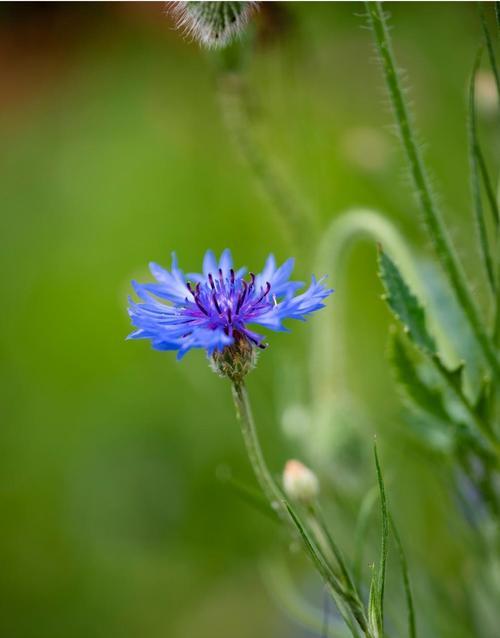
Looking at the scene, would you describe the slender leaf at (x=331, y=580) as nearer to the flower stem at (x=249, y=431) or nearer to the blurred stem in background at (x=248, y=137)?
the flower stem at (x=249, y=431)

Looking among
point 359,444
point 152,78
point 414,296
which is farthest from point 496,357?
point 152,78

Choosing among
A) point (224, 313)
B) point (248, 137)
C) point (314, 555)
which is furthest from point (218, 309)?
point (248, 137)

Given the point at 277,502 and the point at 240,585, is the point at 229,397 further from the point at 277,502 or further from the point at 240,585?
the point at 277,502

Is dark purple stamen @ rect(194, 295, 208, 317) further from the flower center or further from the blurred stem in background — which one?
the blurred stem in background

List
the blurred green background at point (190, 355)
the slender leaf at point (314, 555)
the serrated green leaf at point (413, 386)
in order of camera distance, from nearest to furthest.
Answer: the slender leaf at point (314, 555), the serrated green leaf at point (413, 386), the blurred green background at point (190, 355)

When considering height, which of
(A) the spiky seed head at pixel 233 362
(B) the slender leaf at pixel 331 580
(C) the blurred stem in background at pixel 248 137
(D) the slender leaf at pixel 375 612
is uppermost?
(C) the blurred stem in background at pixel 248 137

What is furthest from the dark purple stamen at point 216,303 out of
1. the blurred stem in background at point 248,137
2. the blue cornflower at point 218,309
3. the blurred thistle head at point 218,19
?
the blurred stem in background at point 248,137

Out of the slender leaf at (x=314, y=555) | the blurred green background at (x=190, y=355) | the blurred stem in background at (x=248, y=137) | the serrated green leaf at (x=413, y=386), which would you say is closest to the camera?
the slender leaf at (x=314, y=555)
